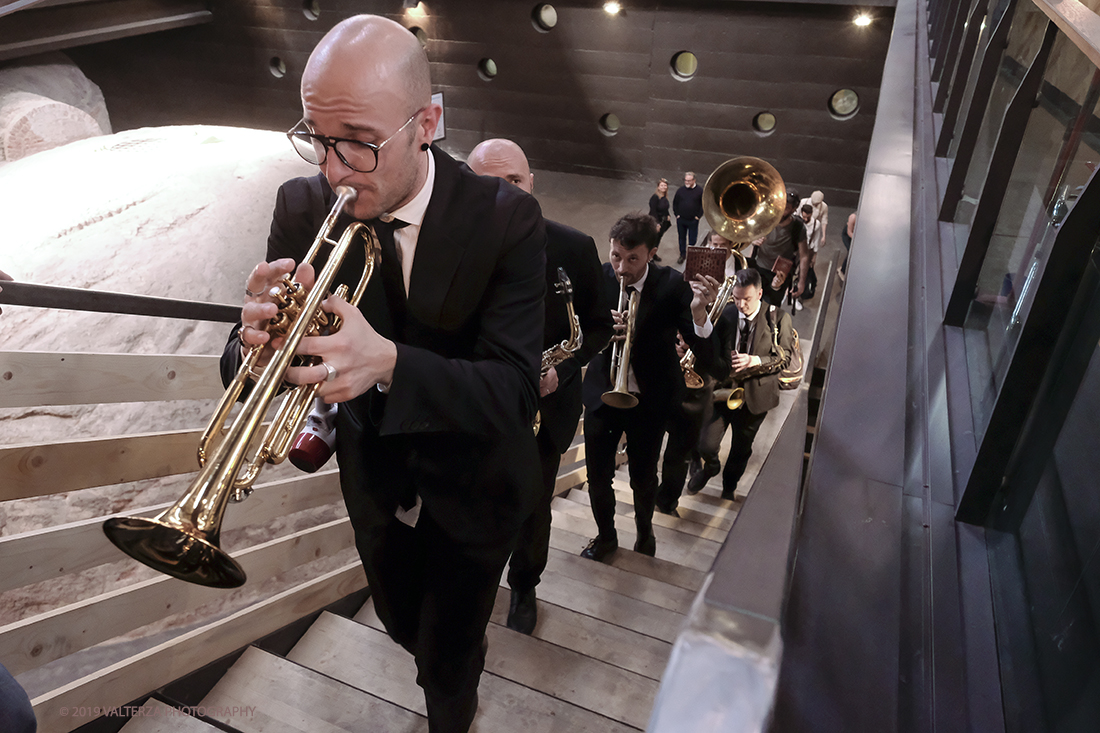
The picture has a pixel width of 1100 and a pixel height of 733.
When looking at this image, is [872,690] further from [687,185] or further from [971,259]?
[687,185]

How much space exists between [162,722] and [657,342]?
2.45 metres

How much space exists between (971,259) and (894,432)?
1.07 m

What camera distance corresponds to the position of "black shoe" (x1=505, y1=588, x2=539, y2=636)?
2.85 meters

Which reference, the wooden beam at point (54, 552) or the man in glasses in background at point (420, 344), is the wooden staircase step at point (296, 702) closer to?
the man in glasses in background at point (420, 344)

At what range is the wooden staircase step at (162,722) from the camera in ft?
6.70

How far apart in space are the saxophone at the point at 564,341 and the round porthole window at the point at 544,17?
980cm

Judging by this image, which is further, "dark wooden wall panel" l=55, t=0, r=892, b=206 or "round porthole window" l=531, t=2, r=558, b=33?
"round porthole window" l=531, t=2, r=558, b=33

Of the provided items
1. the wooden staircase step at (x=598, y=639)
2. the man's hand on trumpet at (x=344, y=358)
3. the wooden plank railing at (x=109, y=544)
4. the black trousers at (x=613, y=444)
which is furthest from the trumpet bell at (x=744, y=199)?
the man's hand on trumpet at (x=344, y=358)

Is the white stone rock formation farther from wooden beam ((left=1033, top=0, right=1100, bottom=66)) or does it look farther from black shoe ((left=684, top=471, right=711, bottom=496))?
wooden beam ((left=1033, top=0, right=1100, bottom=66))

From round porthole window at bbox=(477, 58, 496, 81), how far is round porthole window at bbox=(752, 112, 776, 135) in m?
4.37

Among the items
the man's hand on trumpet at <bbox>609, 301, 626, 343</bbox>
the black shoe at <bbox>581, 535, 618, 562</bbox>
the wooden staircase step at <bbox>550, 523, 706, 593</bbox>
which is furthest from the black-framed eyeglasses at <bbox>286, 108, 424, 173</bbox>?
the black shoe at <bbox>581, 535, 618, 562</bbox>

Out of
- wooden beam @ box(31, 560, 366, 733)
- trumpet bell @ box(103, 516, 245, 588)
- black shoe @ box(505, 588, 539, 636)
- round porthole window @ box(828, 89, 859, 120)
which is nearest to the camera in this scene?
trumpet bell @ box(103, 516, 245, 588)

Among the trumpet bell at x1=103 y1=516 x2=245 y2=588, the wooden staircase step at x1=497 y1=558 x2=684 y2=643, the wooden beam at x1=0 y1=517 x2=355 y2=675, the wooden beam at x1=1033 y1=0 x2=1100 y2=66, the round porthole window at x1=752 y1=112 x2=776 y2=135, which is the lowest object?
the round porthole window at x1=752 y1=112 x2=776 y2=135

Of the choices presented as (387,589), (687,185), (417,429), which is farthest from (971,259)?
(687,185)
